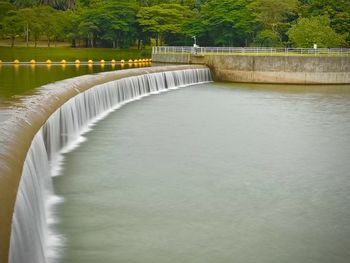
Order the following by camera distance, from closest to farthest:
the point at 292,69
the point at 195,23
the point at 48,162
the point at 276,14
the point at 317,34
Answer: the point at 48,162 → the point at 292,69 → the point at 317,34 → the point at 276,14 → the point at 195,23

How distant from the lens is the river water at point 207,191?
10.3m

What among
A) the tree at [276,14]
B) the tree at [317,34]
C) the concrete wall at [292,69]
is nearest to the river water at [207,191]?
the concrete wall at [292,69]

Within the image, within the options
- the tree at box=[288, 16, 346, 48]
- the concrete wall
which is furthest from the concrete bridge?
the tree at box=[288, 16, 346, 48]

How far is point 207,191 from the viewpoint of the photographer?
13.9 m

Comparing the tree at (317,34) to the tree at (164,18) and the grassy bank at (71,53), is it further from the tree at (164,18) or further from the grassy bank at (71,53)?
the grassy bank at (71,53)

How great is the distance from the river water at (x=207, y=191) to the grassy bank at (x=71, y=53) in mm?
51584

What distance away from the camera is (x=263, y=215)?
12.1 meters

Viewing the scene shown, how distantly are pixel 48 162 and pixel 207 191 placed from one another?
4.81 meters

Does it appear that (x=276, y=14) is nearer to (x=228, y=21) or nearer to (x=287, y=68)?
(x=228, y=21)

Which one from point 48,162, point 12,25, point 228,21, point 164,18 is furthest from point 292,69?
point 12,25

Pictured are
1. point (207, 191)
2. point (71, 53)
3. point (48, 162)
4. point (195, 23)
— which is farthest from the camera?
point (71, 53)

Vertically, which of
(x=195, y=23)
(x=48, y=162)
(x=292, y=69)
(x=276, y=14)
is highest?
(x=276, y=14)

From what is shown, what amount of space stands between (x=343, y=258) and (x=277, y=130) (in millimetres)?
13732

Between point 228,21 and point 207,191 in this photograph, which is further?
point 228,21
